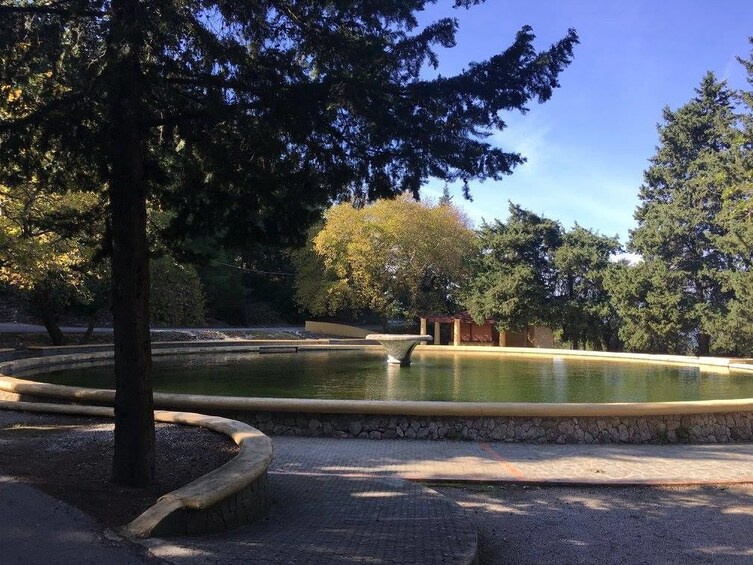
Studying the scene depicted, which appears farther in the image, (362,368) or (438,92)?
(362,368)

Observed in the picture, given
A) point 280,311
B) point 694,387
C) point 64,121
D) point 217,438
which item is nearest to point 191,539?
point 217,438

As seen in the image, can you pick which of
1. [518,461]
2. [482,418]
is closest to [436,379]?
[482,418]

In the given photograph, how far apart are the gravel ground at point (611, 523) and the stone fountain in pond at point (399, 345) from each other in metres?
16.4

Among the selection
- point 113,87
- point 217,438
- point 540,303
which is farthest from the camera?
point 540,303

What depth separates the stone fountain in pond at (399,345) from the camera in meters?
24.1

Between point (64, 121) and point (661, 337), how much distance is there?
33.1 m

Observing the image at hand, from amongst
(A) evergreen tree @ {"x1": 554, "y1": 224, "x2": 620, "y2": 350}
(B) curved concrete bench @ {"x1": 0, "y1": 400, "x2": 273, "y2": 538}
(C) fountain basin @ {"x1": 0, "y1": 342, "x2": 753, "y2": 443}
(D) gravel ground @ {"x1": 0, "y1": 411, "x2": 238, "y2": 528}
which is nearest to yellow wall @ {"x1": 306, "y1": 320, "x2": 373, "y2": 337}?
(A) evergreen tree @ {"x1": 554, "y1": 224, "x2": 620, "y2": 350}

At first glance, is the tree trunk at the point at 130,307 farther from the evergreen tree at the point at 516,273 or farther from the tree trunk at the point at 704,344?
the tree trunk at the point at 704,344

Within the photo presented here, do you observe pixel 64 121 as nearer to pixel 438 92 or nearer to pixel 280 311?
pixel 438 92

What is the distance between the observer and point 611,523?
6.27 metres

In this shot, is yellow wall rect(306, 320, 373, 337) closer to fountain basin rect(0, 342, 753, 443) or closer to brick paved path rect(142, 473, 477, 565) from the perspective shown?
fountain basin rect(0, 342, 753, 443)

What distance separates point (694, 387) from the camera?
18.0m

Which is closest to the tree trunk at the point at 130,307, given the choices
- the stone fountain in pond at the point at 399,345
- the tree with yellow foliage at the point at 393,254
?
the stone fountain in pond at the point at 399,345

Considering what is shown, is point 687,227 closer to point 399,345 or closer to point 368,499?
point 399,345
